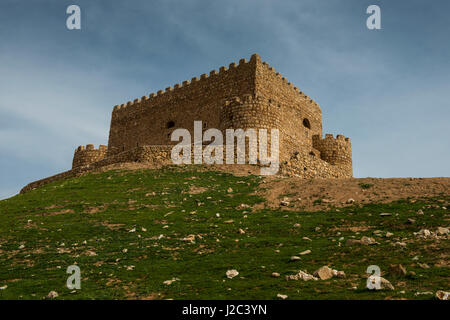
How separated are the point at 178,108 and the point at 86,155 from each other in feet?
32.0

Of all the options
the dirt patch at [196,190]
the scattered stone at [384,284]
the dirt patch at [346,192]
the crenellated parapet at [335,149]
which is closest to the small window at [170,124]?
the crenellated parapet at [335,149]

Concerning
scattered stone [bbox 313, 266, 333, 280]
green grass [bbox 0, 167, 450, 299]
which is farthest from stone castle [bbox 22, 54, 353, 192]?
scattered stone [bbox 313, 266, 333, 280]

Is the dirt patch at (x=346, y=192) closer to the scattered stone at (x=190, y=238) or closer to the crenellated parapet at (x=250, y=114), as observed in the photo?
the scattered stone at (x=190, y=238)

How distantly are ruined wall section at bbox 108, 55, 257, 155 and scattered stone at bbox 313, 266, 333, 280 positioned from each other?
22.5m

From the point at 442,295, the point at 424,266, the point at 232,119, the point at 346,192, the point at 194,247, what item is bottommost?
the point at 442,295

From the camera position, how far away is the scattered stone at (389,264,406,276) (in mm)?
7719

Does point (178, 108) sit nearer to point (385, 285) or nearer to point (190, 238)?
point (190, 238)

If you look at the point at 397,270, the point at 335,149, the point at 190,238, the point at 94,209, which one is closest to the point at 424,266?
the point at 397,270

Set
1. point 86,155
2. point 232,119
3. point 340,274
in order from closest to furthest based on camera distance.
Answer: point 340,274
point 232,119
point 86,155

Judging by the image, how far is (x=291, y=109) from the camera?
32.5m

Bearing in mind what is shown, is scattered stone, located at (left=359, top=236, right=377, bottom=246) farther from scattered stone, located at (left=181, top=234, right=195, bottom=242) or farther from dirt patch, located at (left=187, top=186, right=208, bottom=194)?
dirt patch, located at (left=187, top=186, right=208, bottom=194)

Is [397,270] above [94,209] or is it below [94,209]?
below
